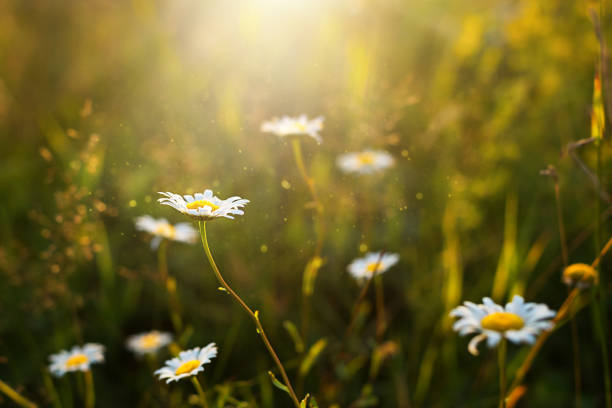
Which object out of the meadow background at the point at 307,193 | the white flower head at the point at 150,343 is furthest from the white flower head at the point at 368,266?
the white flower head at the point at 150,343

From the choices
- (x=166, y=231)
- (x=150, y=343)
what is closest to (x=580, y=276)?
(x=166, y=231)

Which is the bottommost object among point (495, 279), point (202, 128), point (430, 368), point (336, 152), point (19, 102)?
point (430, 368)

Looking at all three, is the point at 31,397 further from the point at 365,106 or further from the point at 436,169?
the point at 436,169

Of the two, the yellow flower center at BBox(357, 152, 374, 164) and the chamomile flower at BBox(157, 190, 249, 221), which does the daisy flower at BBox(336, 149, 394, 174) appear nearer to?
the yellow flower center at BBox(357, 152, 374, 164)

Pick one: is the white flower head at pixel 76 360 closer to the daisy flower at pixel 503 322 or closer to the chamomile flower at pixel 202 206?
the chamomile flower at pixel 202 206

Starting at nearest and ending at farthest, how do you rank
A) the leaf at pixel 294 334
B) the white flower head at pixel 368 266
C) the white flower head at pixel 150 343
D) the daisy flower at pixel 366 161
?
the leaf at pixel 294 334
the white flower head at pixel 368 266
the white flower head at pixel 150 343
the daisy flower at pixel 366 161

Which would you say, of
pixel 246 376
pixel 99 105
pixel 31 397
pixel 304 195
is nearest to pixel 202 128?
pixel 304 195

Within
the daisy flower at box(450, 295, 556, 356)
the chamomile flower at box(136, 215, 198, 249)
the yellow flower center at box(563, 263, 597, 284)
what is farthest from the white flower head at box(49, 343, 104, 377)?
the yellow flower center at box(563, 263, 597, 284)
